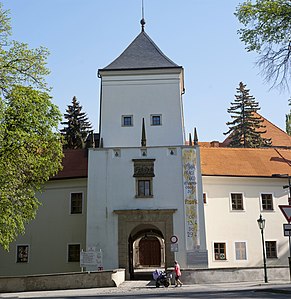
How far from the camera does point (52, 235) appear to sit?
94.3ft

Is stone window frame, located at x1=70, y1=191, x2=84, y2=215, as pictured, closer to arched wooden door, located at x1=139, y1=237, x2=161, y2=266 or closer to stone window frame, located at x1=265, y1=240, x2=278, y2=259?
stone window frame, located at x1=265, y1=240, x2=278, y2=259

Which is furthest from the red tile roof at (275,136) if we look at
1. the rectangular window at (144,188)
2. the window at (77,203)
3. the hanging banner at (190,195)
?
the rectangular window at (144,188)

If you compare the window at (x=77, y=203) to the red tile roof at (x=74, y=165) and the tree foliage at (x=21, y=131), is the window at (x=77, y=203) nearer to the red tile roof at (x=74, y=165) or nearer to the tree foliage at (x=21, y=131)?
the red tile roof at (x=74, y=165)

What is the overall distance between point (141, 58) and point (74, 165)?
894 centimetres

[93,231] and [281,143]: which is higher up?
[281,143]

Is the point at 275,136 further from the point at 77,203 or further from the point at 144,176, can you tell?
the point at 77,203

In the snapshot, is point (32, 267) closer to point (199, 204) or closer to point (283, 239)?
point (199, 204)

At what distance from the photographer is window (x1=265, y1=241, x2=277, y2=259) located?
29.3 metres

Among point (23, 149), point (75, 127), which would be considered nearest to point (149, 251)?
point (75, 127)

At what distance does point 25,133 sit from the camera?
762 inches

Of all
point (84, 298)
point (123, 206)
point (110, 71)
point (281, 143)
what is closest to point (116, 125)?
point (110, 71)

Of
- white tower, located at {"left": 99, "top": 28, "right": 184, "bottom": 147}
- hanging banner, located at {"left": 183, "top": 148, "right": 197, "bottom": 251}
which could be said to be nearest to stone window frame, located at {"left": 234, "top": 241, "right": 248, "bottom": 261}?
hanging banner, located at {"left": 183, "top": 148, "right": 197, "bottom": 251}

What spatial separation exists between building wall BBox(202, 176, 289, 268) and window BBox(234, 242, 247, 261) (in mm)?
195

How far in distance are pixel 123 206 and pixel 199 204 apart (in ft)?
14.7
